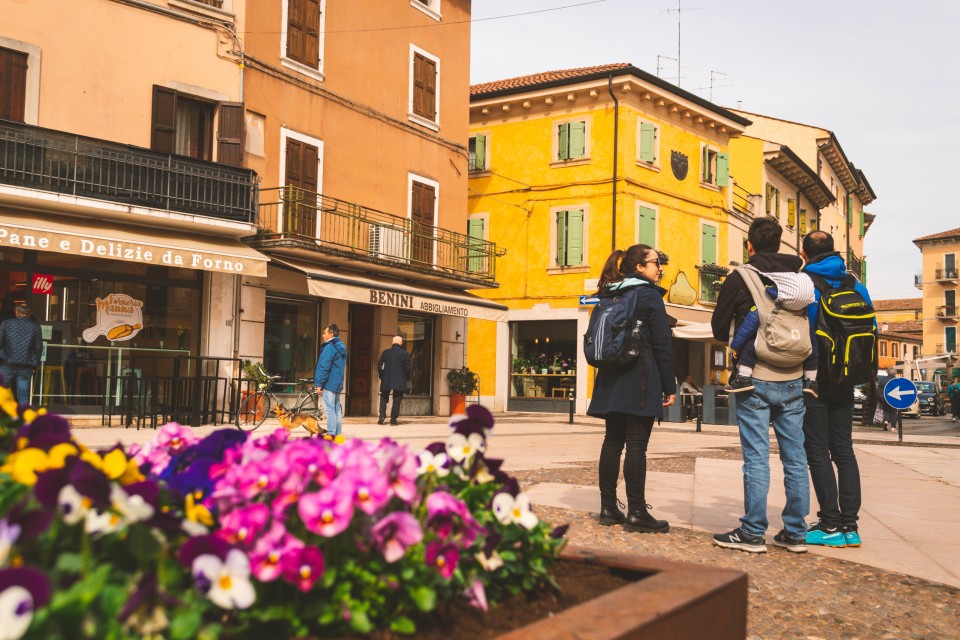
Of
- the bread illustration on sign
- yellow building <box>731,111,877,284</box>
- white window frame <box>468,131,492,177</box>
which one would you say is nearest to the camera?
the bread illustration on sign

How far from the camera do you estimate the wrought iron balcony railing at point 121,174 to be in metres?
15.2

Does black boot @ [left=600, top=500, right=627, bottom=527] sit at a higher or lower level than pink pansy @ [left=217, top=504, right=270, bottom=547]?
lower

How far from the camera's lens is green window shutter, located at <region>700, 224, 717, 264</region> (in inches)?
1324

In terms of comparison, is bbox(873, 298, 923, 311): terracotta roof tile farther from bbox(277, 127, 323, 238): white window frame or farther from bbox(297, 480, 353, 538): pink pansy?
bbox(297, 480, 353, 538): pink pansy

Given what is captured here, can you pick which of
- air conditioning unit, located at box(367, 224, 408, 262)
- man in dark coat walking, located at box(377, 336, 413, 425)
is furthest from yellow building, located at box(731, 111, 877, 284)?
man in dark coat walking, located at box(377, 336, 413, 425)

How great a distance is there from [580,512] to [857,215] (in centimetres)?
6096

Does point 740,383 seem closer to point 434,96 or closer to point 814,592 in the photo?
point 814,592

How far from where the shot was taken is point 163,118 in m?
17.6

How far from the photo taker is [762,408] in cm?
549

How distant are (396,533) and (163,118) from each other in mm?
17307

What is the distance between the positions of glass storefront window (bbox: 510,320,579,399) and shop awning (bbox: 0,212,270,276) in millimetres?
14594

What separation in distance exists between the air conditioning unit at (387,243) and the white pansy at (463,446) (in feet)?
64.0

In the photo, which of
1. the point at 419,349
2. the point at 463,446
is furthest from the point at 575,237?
the point at 463,446

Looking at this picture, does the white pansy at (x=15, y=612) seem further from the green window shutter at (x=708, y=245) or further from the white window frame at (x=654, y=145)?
the green window shutter at (x=708, y=245)
